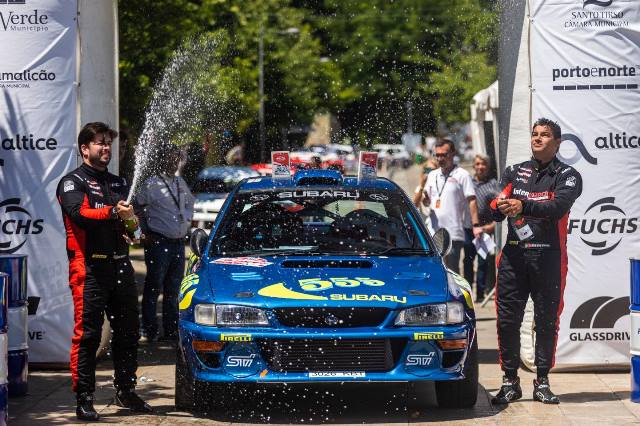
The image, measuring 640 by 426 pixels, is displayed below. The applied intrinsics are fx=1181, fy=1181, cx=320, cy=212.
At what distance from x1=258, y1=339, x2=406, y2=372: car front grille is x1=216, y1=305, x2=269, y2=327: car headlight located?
0.15 metres

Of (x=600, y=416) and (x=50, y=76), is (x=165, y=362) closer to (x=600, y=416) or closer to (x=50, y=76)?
(x=50, y=76)

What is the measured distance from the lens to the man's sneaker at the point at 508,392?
8.49 metres

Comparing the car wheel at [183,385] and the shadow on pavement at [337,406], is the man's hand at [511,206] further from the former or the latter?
the car wheel at [183,385]

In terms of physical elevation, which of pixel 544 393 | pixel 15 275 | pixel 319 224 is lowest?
pixel 544 393

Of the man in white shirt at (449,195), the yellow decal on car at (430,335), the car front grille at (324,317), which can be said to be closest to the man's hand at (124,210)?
the car front grille at (324,317)

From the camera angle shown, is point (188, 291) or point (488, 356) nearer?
point (188, 291)

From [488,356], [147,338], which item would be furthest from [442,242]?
[147,338]

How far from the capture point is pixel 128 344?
8.28 meters

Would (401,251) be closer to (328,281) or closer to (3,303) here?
(328,281)

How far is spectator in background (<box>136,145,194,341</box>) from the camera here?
11852mm

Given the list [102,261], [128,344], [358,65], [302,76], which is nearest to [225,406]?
[128,344]

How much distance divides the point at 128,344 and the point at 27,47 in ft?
9.87

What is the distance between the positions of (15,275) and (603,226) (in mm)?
4811

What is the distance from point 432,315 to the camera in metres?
7.71
